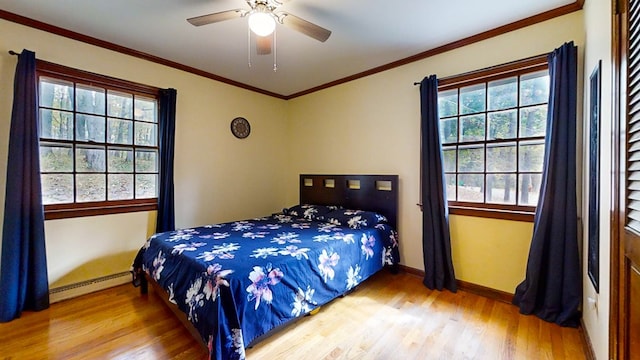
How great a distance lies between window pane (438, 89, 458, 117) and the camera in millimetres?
2840

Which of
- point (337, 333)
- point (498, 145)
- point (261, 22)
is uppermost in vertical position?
point (261, 22)

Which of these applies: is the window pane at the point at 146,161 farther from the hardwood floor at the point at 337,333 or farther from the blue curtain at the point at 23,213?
the hardwood floor at the point at 337,333

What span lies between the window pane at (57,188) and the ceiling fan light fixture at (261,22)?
7.62ft

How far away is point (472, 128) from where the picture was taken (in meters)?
2.72

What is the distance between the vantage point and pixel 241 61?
3152mm

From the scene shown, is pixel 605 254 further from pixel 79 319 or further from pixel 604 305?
pixel 79 319

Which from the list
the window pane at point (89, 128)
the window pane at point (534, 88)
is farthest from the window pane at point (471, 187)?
the window pane at point (89, 128)

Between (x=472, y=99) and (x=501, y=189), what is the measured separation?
3.04ft

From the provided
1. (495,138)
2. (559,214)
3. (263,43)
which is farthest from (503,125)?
(263,43)

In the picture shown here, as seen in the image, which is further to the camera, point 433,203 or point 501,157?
point 433,203

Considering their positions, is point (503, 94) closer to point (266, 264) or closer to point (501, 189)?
point (501, 189)

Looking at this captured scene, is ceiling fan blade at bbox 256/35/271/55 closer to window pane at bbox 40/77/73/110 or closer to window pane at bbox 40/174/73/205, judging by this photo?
window pane at bbox 40/77/73/110

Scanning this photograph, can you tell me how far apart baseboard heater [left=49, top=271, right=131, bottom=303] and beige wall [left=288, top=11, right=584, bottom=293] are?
2380 millimetres

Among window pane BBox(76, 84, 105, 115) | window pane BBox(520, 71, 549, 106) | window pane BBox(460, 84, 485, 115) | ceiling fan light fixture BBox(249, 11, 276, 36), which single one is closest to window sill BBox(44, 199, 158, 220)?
window pane BBox(76, 84, 105, 115)
